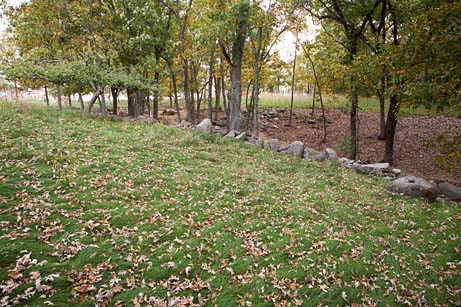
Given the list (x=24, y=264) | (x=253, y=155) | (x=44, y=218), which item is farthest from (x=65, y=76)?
(x=24, y=264)

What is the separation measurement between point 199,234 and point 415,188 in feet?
23.6

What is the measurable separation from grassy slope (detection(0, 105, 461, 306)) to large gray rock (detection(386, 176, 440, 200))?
1.65 ft

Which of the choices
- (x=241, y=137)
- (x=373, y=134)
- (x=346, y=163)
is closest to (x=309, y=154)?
(x=346, y=163)

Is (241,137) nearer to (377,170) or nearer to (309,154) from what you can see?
(309,154)

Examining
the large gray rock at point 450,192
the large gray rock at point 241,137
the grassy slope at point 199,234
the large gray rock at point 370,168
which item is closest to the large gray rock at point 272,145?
the large gray rock at point 241,137

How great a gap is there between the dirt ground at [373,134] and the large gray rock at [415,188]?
9.42 ft

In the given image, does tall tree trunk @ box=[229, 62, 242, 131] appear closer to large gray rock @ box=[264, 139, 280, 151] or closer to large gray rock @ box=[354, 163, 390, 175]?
large gray rock @ box=[264, 139, 280, 151]

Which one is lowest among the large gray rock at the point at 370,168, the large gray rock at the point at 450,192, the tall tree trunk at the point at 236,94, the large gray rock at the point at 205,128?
the large gray rock at the point at 450,192

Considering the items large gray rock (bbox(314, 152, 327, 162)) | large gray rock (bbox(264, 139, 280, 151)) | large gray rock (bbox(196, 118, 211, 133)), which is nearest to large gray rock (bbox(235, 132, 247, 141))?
large gray rock (bbox(264, 139, 280, 151))

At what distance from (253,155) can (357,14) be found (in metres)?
7.99

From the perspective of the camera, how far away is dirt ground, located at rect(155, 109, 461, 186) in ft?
42.7

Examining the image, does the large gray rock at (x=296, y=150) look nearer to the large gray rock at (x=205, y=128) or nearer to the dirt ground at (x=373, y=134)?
the dirt ground at (x=373, y=134)

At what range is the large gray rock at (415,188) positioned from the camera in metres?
8.28

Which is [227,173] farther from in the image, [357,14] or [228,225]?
[357,14]
